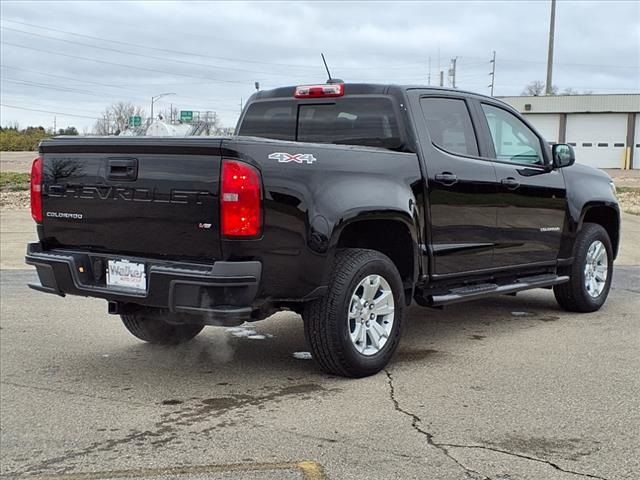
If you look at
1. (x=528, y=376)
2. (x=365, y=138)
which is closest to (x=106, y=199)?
(x=365, y=138)

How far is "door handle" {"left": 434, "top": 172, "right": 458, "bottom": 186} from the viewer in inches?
238

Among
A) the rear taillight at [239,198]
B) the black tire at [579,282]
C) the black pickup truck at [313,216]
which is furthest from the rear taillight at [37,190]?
the black tire at [579,282]

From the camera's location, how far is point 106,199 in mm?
5156

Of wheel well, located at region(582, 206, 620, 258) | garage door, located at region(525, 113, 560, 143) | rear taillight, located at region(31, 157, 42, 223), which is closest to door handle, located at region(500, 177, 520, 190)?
wheel well, located at region(582, 206, 620, 258)

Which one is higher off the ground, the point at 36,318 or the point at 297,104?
the point at 297,104

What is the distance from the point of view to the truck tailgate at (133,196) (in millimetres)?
4766

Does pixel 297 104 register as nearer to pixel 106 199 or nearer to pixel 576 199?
pixel 106 199

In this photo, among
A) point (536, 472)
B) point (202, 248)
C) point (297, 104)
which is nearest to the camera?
point (536, 472)

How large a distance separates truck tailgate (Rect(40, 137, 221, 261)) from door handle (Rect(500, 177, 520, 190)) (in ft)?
9.60

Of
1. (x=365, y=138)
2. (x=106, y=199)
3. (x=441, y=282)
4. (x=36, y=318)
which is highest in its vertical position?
(x=365, y=138)

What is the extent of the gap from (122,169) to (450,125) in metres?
2.70

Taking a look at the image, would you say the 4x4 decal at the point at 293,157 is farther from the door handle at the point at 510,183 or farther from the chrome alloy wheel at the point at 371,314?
the door handle at the point at 510,183

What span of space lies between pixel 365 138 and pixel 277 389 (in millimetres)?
2066

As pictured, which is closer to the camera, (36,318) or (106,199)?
(106,199)
